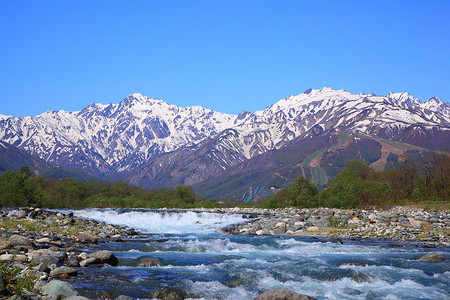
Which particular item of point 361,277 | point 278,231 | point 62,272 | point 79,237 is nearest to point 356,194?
point 278,231

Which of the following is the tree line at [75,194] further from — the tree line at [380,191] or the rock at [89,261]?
the rock at [89,261]

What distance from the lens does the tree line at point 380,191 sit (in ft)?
250

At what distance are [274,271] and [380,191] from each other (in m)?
64.0

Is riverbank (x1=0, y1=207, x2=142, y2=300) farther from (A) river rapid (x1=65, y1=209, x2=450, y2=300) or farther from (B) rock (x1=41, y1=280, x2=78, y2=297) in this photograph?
(A) river rapid (x1=65, y1=209, x2=450, y2=300)

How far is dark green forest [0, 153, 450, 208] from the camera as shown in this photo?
7481 centimetres

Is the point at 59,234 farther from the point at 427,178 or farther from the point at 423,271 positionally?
the point at 427,178

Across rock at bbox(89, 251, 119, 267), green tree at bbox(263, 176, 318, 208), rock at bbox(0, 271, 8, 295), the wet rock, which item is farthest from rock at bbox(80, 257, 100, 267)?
green tree at bbox(263, 176, 318, 208)

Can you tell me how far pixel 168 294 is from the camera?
1650 centimetres

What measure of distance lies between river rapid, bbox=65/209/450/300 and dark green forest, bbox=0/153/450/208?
46.5 metres

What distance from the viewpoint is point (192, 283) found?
18.6 m

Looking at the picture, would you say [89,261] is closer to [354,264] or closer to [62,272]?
[62,272]

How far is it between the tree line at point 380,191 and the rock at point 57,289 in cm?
6825

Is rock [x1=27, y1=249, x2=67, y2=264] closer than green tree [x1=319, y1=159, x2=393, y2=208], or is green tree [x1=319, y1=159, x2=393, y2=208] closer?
rock [x1=27, y1=249, x2=67, y2=264]

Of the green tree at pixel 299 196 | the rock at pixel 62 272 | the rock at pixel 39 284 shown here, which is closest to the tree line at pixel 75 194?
the green tree at pixel 299 196
